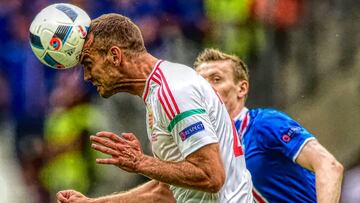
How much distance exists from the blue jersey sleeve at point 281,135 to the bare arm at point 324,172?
0.21ft

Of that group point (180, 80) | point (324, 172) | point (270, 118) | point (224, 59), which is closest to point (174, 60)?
point (224, 59)

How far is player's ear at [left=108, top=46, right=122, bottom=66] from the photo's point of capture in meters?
3.97

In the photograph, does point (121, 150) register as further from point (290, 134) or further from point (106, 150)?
point (290, 134)

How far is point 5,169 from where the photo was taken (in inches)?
263

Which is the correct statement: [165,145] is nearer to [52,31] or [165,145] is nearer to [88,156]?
[52,31]

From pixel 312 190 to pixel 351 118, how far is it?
1.75 metres

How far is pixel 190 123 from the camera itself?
12.1 feet

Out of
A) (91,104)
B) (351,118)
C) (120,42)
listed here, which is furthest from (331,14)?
(120,42)

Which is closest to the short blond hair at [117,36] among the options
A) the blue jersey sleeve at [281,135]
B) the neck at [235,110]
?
the blue jersey sleeve at [281,135]

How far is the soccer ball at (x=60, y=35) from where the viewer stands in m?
4.08

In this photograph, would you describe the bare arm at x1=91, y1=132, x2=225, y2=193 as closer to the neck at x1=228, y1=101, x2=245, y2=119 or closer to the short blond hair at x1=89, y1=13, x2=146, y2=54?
the short blond hair at x1=89, y1=13, x2=146, y2=54

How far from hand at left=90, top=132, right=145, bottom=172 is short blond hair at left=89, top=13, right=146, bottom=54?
451mm

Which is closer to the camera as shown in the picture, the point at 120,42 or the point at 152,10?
the point at 120,42

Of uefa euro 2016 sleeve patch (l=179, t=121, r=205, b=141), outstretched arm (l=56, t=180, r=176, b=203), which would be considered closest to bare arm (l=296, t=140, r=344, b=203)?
outstretched arm (l=56, t=180, r=176, b=203)
